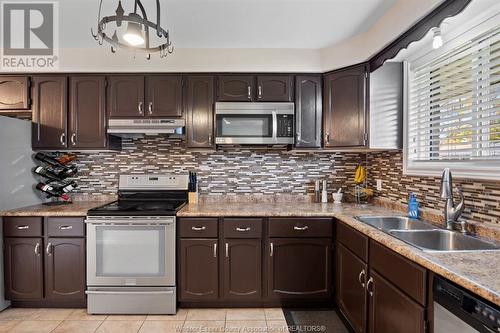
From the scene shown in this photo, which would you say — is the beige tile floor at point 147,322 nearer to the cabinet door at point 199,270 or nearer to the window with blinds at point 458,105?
the cabinet door at point 199,270

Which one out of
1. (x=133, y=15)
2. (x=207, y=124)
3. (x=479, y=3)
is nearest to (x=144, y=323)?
(x=207, y=124)

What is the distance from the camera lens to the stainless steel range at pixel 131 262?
2430 mm

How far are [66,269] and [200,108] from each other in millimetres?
1833

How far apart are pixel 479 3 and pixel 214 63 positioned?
6.47 ft

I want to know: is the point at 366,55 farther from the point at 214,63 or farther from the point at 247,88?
the point at 214,63

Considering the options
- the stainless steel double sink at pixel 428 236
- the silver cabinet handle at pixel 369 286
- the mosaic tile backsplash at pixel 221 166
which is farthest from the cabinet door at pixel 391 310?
the mosaic tile backsplash at pixel 221 166

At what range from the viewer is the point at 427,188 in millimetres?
2180

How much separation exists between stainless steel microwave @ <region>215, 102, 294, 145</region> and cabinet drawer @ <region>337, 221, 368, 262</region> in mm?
924

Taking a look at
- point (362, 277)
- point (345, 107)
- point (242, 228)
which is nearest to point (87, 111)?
point (242, 228)

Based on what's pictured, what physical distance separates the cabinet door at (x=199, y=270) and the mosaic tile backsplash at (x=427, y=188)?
1.67 metres

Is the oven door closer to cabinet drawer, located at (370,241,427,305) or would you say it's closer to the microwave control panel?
the microwave control panel

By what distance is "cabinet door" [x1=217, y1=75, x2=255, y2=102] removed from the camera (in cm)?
278

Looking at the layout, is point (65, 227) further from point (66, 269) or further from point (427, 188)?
point (427, 188)

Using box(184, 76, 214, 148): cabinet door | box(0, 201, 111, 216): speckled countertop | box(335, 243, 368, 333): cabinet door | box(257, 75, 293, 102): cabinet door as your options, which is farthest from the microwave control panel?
box(0, 201, 111, 216): speckled countertop
